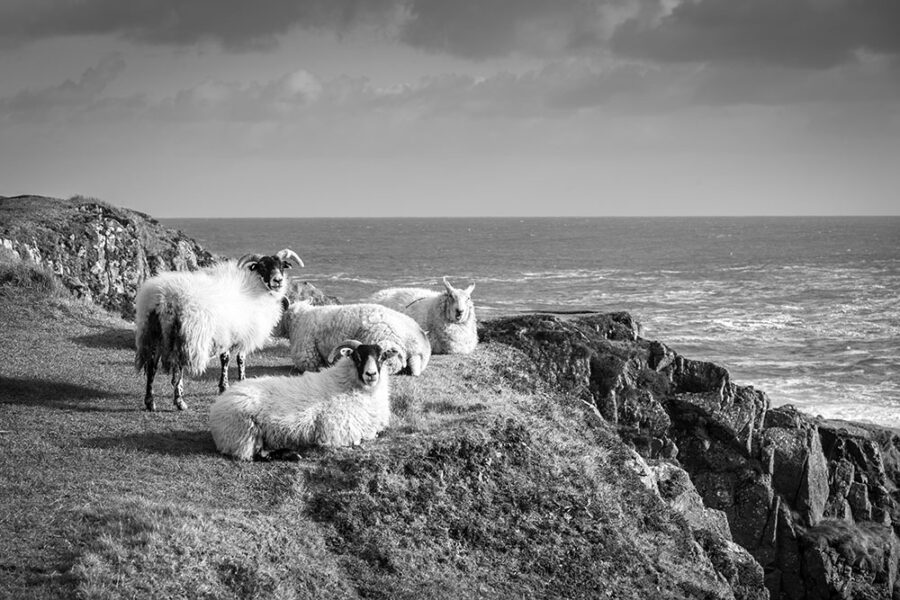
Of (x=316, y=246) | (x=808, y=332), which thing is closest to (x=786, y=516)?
(x=808, y=332)

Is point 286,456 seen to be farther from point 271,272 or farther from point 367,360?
point 271,272

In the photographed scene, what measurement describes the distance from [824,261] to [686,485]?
10881 centimetres

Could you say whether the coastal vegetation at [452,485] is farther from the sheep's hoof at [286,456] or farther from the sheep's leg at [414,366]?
the sheep's leg at [414,366]

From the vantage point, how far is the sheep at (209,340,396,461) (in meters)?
11.4

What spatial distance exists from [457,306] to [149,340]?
704 centimetres

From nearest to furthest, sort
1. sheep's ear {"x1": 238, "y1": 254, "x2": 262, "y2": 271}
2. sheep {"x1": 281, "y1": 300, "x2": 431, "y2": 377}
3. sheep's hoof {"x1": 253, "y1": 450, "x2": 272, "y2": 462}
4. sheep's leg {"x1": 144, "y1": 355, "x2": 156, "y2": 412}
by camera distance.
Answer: sheep's hoof {"x1": 253, "y1": 450, "x2": 272, "y2": 462}, sheep's leg {"x1": 144, "y1": 355, "x2": 156, "y2": 412}, sheep's ear {"x1": 238, "y1": 254, "x2": 262, "y2": 271}, sheep {"x1": 281, "y1": 300, "x2": 431, "y2": 377}

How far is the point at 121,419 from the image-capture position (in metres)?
12.5

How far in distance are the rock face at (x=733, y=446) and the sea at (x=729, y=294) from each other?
16842 mm

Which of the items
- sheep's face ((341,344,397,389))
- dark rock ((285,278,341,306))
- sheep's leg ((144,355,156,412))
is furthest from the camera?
dark rock ((285,278,341,306))

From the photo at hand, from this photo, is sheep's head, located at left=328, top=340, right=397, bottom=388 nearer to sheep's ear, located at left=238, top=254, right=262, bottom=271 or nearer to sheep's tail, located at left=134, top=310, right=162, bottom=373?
sheep's tail, located at left=134, top=310, right=162, bottom=373

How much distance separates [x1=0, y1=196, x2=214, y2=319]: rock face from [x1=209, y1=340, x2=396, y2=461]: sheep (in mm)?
11825

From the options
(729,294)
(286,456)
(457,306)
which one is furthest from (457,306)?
(729,294)

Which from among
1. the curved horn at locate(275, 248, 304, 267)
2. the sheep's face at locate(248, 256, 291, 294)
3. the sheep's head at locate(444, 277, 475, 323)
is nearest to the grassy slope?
the sheep's face at locate(248, 256, 291, 294)

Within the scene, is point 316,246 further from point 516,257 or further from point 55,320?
point 55,320
